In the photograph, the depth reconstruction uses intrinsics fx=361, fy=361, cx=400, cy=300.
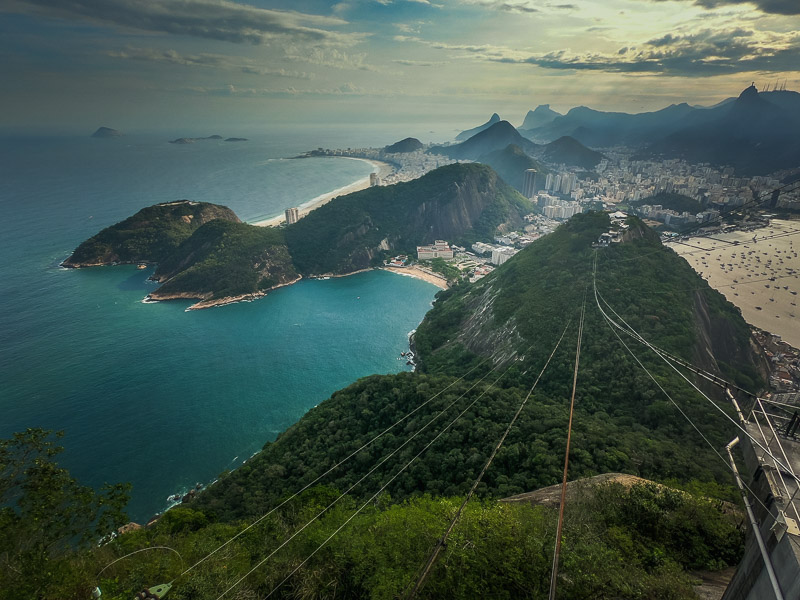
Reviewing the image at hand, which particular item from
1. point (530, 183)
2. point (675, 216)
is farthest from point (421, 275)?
point (530, 183)

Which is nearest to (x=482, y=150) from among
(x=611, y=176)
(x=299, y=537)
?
(x=611, y=176)

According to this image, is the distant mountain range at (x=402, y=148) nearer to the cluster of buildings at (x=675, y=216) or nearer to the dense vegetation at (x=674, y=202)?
the dense vegetation at (x=674, y=202)

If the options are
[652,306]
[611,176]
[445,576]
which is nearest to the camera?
[445,576]

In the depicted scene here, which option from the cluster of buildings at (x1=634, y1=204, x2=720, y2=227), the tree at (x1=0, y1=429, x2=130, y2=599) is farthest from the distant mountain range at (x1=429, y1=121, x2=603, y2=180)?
the tree at (x1=0, y1=429, x2=130, y2=599)

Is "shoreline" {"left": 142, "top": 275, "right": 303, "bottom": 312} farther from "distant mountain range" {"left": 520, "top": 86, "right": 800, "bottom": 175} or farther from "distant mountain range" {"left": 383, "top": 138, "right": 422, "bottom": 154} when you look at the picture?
"distant mountain range" {"left": 383, "top": 138, "right": 422, "bottom": 154}

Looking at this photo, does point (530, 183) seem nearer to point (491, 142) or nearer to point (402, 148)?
point (491, 142)

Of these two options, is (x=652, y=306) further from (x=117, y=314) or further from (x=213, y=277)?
(x=117, y=314)
